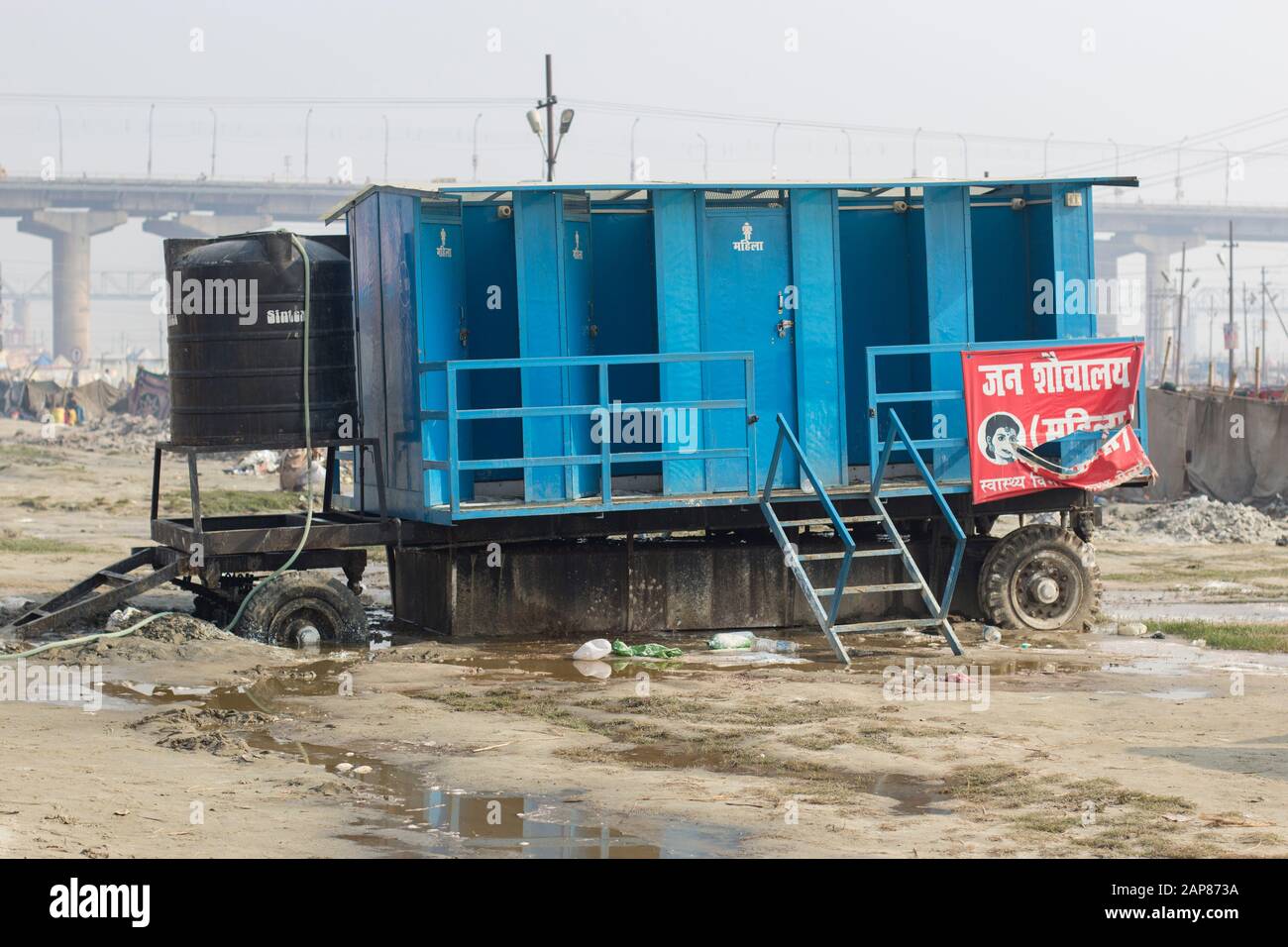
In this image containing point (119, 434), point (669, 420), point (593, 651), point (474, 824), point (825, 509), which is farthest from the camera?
point (119, 434)

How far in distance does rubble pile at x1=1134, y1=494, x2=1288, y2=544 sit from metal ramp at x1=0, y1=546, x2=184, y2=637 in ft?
55.2

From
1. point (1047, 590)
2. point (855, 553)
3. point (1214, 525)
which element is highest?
point (855, 553)

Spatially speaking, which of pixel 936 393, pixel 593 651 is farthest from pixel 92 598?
pixel 936 393

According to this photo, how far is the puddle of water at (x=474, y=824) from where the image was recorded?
7.23 m

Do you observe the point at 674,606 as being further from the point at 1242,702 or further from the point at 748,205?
the point at 1242,702

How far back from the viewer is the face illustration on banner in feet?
46.4

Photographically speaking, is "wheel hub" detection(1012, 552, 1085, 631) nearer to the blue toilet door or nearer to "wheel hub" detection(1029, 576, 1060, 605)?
"wheel hub" detection(1029, 576, 1060, 605)

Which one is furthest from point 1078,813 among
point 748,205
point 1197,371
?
point 1197,371

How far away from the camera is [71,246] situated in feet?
532

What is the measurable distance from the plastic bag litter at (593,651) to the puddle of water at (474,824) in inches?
147

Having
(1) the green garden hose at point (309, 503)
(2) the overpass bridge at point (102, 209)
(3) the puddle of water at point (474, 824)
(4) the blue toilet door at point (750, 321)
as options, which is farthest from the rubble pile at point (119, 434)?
(2) the overpass bridge at point (102, 209)

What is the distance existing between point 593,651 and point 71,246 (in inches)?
6363

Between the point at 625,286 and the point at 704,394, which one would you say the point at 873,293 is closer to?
the point at 704,394
